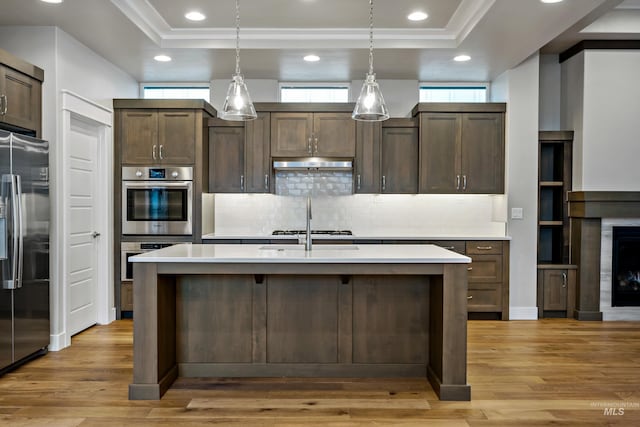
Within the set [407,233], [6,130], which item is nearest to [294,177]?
[407,233]

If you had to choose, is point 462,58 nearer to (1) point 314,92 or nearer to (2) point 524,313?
(1) point 314,92

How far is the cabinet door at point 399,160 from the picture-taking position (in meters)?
5.96

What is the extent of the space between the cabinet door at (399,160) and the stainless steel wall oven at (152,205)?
89.6 inches

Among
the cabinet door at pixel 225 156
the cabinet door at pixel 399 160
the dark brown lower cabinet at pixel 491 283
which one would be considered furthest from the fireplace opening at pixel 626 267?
the cabinet door at pixel 225 156

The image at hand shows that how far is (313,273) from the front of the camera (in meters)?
3.29

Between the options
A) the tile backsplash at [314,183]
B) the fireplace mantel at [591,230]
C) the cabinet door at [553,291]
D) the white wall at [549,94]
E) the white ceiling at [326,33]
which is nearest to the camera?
the white ceiling at [326,33]

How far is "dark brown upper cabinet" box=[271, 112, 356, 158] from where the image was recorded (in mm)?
5898

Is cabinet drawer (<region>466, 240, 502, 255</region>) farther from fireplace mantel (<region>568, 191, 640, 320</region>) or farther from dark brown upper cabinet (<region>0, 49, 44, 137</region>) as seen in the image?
dark brown upper cabinet (<region>0, 49, 44, 137</region>)

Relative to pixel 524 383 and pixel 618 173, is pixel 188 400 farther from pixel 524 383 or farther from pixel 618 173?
pixel 618 173

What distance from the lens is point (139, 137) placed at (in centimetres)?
560

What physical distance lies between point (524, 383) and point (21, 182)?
13.0ft

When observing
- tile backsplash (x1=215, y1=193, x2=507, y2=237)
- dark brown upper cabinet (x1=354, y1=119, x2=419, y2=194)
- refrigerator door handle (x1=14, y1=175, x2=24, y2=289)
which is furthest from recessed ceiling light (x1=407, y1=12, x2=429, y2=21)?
refrigerator door handle (x1=14, y1=175, x2=24, y2=289)

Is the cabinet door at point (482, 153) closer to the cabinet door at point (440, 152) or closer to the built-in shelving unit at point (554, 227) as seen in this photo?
the cabinet door at point (440, 152)

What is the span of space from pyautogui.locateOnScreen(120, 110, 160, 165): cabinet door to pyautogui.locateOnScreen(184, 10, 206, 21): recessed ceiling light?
1.36 meters
